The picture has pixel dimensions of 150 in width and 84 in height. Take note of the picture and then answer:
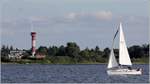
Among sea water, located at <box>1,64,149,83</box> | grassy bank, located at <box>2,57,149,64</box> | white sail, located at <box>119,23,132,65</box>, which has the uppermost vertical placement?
grassy bank, located at <box>2,57,149,64</box>

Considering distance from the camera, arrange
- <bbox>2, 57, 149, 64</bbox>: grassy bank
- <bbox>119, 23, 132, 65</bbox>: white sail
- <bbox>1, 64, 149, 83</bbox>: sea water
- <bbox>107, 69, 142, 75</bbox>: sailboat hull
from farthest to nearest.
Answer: <bbox>2, 57, 149, 64</bbox>: grassy bank, <bbox>119, 23, 132, 65</bbox>: white sail, <bbox>107, 69, 142, 75</bbox>: sailboat hull, <bbox>1, 64, 149, 83</bbox>: sea water

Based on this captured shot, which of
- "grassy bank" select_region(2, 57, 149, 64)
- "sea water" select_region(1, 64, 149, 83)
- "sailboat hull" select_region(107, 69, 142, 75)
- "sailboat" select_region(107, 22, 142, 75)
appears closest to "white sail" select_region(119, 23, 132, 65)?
"sailboat" select_region(107, 22, 142, 75)

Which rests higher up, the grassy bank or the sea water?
the grassy bank

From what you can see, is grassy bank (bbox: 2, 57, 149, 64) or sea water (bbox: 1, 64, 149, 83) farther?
grassy bank (bbox: 2, 57, 149, 64)

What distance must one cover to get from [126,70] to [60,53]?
4895 inches

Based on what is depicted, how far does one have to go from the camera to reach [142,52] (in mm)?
174000

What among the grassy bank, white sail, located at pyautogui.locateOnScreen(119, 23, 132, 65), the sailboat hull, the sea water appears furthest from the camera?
the grassy bank

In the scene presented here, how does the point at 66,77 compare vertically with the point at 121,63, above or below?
below

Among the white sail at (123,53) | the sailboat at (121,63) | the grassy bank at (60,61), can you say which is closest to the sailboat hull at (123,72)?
the sailboat at (121,63)

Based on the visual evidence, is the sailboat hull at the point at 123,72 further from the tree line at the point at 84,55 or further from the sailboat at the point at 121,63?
the tree line at the point at 84,55

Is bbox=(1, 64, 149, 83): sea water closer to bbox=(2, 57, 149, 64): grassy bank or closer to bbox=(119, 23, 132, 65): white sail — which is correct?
bbox=(119, 23, 132, 65): white sail

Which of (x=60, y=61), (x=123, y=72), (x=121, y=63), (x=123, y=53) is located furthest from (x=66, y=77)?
(x=60, y=61)

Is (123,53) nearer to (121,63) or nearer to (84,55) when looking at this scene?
(121,63)

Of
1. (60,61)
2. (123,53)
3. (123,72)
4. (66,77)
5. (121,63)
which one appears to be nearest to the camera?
(66,77)
